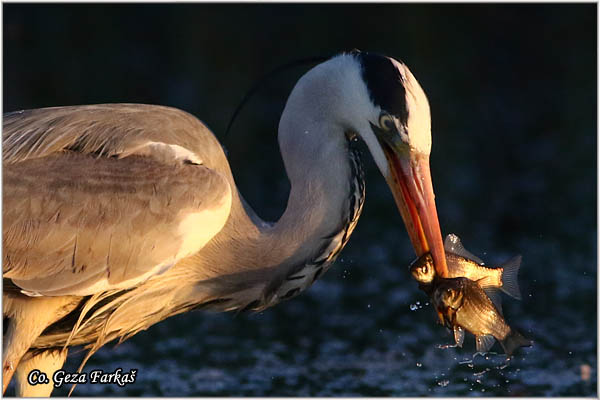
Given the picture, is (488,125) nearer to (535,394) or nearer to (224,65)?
(224,65)

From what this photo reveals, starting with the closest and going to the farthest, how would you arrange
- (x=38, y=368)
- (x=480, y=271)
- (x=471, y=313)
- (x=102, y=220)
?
(x=471, y=313)
(x=102, y=220)
(x=480, y=271)
(x=38, y=368)

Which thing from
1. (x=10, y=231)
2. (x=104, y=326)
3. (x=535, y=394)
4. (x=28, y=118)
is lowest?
(x=535, y=394)

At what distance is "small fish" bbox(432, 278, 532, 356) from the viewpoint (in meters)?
3.51

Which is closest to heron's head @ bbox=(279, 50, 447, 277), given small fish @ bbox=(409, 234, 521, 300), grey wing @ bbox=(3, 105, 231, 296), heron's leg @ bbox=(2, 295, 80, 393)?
small fish @ bbox=(409, 234, 521, 300)

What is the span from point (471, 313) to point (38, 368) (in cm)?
163

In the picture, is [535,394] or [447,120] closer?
[535,394]

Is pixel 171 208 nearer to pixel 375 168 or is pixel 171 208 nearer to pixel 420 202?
pixel 420 202

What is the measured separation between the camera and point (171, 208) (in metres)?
3.62

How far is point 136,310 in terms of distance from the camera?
3.93 m

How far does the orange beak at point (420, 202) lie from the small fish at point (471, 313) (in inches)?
3.2

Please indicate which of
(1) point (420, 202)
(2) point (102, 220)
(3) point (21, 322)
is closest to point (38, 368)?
(3) point (21, 322)

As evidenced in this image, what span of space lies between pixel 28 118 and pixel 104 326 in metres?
0.81

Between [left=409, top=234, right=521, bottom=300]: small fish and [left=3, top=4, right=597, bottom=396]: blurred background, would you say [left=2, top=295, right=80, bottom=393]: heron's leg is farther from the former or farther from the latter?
[left=409, top=234, right=521, bottom=300]: small fish

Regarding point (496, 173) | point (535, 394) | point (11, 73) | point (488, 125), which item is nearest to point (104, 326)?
point (535, 394)
